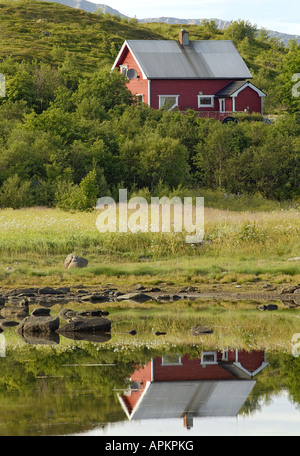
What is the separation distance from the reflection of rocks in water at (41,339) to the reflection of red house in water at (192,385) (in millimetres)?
2907

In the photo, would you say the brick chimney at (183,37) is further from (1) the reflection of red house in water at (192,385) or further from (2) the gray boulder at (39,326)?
(1) the reflection of red house in water at (192,385)

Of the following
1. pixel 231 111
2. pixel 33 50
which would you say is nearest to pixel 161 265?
pixel 231 111

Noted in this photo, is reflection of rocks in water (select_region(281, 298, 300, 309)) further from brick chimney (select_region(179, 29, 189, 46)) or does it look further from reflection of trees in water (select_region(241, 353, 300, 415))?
brick chimney (select_region(179, 29, 189, 46))

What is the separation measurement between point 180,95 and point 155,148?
1632cm

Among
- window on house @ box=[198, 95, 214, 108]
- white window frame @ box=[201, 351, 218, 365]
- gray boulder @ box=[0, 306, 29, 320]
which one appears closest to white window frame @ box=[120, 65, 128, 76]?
window on house @ box=[198, 95, 214, 108]

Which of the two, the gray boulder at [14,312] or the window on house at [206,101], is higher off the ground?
the window on house at [206,101]

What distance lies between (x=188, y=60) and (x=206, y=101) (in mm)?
3489

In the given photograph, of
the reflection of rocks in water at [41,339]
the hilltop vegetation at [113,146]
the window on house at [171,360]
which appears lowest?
the reflection of rocks in water at [41,339]

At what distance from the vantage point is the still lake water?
34.1 feet

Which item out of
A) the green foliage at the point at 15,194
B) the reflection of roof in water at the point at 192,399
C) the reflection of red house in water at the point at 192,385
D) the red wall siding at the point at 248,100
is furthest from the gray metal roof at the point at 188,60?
the reflection of roof in water at the point at 192,399

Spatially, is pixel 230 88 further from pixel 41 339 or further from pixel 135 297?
pixel 41 339

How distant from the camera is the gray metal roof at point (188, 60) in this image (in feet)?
184

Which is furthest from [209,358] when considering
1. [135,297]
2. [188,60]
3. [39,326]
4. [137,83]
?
[188,60]

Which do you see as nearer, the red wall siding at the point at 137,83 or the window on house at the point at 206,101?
the red wall siding at the point at 137,83
